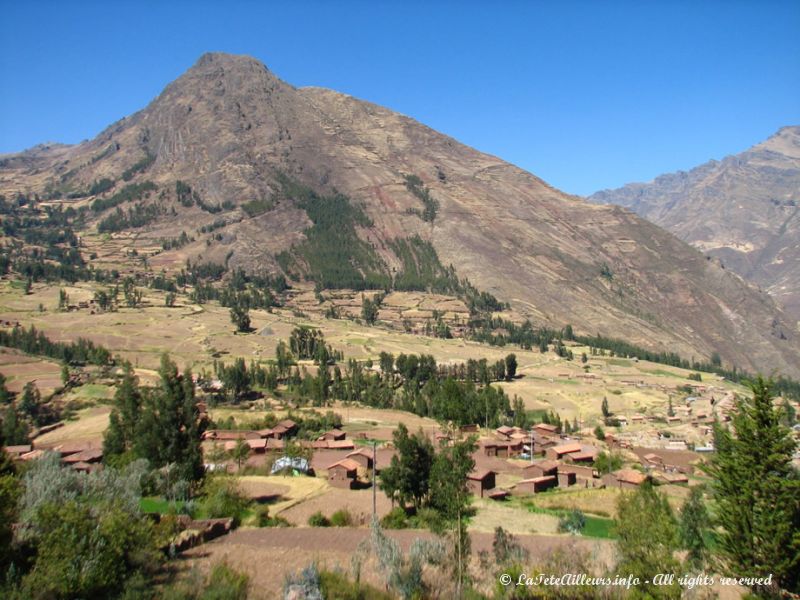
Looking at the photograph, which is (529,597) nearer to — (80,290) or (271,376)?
(271,376)

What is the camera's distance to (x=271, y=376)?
97125mm

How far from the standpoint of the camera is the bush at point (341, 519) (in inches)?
1334

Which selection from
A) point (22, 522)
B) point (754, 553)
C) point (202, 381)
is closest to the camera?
point (754, 553)

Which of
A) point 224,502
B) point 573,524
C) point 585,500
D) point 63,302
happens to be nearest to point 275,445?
point 224,502

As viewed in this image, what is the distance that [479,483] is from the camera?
148ft

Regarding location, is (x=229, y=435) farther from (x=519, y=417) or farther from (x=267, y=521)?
(x=519, y=417)

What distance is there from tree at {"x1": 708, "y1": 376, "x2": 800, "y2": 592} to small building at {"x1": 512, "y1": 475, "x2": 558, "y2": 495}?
26952mm

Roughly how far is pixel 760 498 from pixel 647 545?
4124 mm

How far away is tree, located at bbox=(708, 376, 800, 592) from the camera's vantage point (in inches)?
740

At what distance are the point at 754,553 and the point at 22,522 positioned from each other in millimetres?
24846

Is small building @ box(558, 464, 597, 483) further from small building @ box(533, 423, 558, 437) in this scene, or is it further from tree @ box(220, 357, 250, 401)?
tree @ box(220, 357, 250, 401)

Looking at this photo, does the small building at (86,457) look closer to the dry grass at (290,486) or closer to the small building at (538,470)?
the dry grass at (290,486)

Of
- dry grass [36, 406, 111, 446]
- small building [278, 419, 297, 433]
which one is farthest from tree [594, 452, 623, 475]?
dry grass [36, 406, 111, 446]

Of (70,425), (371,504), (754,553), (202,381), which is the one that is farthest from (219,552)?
(202,381)
